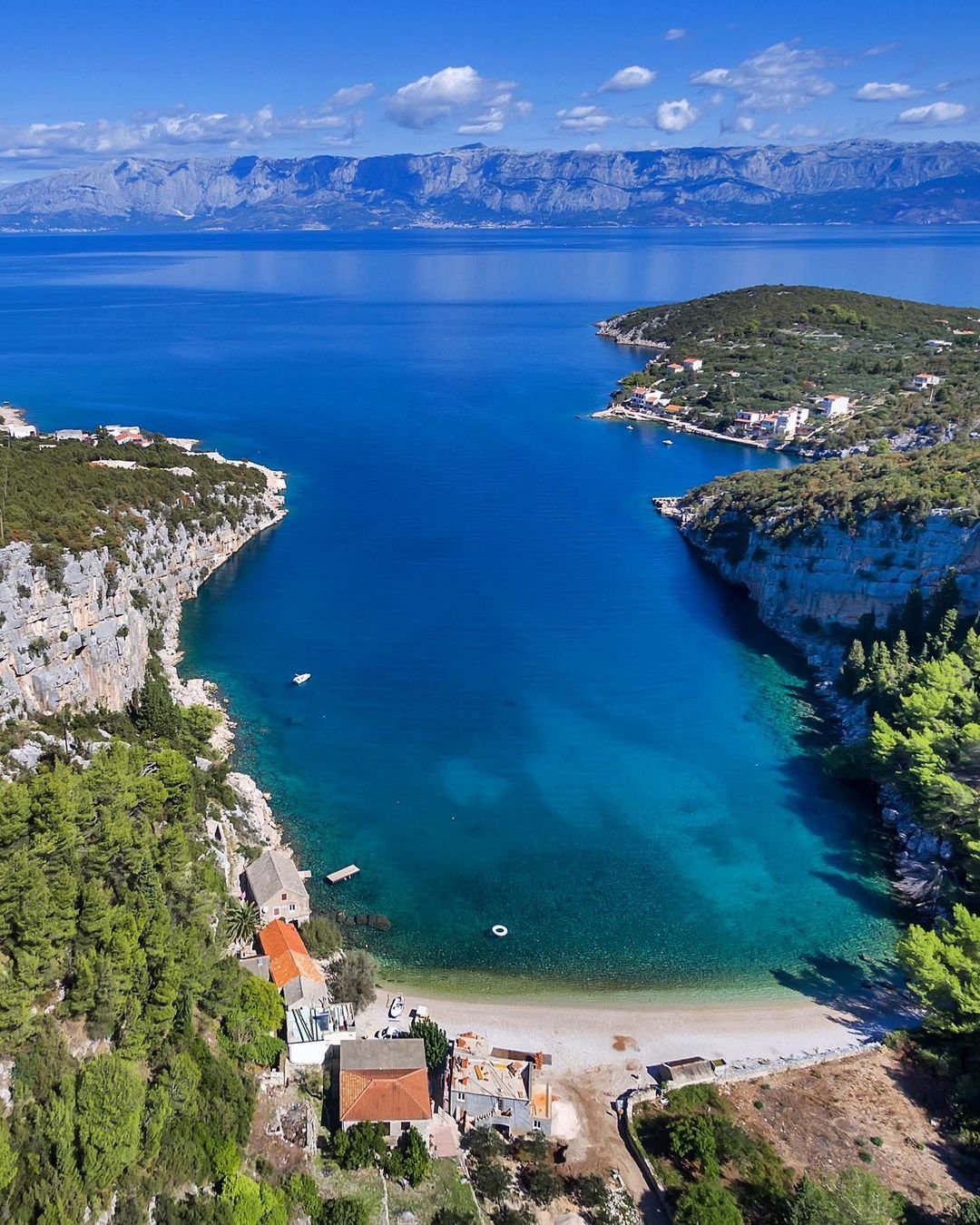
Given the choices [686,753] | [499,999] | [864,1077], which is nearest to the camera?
[864,1077]

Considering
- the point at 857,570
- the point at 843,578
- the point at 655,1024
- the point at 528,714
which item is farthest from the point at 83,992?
the point at 857,570

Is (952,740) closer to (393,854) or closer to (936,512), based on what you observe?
(936,512)

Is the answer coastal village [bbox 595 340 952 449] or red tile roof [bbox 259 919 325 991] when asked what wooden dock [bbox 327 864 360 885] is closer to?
red tile roof [bbox 259 919 325 991]

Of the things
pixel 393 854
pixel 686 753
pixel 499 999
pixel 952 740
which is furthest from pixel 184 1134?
pixel 952 740

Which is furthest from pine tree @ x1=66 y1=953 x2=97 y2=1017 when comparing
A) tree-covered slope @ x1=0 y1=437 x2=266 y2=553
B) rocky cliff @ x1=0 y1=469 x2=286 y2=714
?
tree-covered slope @ x1=0 y1=437 x2=266 y2=553

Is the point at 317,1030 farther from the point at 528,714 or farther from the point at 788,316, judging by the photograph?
the point at 788,316

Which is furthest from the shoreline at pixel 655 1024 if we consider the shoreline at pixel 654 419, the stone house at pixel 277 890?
the shoreline at pixel 654 419
